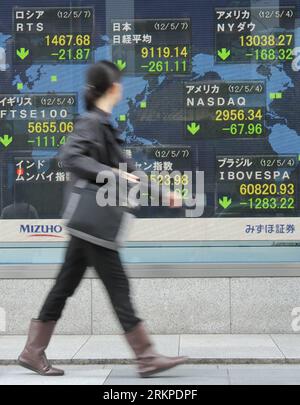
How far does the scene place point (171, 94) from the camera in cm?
775

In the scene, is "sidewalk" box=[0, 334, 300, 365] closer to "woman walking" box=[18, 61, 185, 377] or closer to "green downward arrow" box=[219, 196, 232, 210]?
"woman walking" box=[18, 61, 185, 377]

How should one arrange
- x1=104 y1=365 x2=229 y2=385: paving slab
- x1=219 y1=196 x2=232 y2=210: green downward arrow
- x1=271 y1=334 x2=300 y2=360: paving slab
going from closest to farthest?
1. x1=104 y1=365 x2=229 y2=385: paving slab
2. x1=271 y1=334 x2=300 y2=360: paving slab
3. x1=219 y1=196 x2=232 y2=210: green downward arrow

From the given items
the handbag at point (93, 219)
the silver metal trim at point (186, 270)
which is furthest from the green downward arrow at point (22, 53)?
the handbag at point (93, 219)

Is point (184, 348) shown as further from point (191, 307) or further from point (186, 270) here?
point (186, 270)

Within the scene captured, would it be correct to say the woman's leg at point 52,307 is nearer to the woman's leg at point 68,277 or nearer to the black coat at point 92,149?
the woman's leg at point 68,277

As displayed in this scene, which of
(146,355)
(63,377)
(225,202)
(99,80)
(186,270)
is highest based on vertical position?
(99,80)

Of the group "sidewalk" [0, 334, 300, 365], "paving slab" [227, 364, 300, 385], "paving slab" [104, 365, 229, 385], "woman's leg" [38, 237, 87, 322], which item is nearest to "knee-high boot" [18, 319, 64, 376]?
"woman's leg" [38, 237, 87, 322]

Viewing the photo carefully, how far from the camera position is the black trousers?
17.4 feet

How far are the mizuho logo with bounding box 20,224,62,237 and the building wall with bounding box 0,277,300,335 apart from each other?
55 centimetres

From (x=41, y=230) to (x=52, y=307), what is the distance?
7.64ft

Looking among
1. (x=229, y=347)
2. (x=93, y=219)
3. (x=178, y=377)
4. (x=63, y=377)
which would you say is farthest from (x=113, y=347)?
(x=93, y=219)
